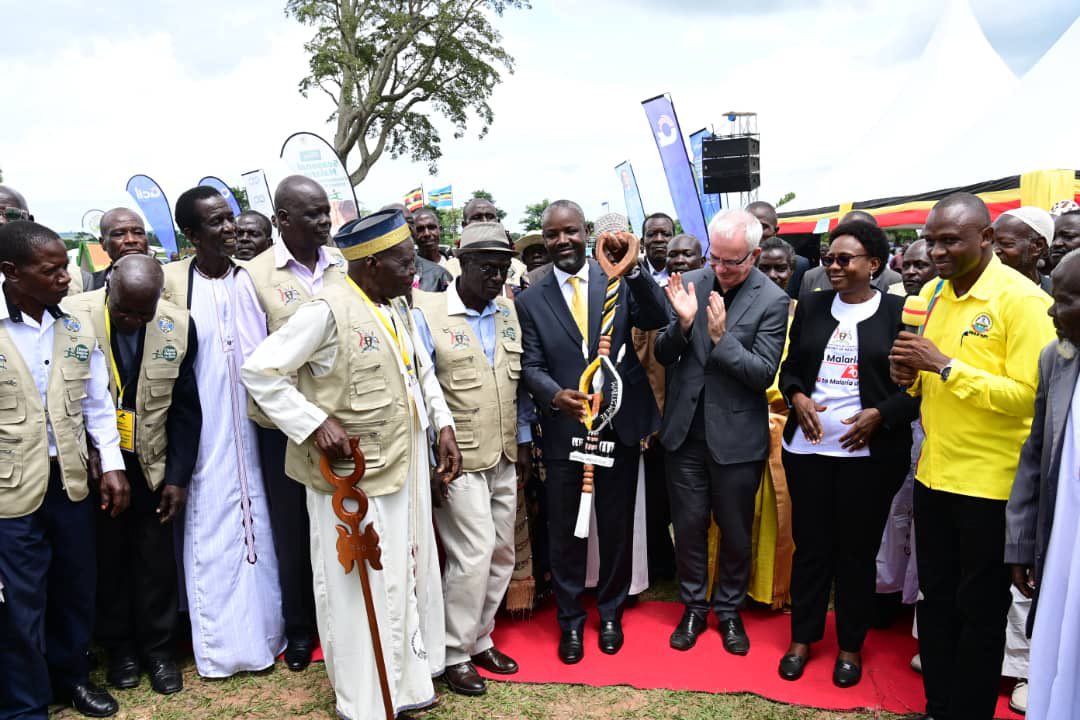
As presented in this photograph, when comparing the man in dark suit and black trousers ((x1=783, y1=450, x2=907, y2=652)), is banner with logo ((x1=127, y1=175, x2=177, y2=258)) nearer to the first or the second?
the man in dark suit

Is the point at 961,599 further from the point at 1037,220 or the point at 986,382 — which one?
the point at 1037,220

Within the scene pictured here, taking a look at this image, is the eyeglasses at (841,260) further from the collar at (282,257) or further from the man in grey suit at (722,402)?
the collar at (282,257)

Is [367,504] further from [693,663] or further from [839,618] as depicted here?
[839,618]

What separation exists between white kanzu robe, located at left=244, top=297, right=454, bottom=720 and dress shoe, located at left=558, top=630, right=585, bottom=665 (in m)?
0.80

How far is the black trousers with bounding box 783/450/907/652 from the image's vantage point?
A: 11.3 feet

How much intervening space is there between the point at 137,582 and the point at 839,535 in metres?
3.29

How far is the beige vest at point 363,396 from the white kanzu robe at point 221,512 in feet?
2.61

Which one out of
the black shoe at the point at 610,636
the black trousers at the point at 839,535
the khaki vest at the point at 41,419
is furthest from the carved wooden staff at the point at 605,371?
the khaki vest at the point at 41,419

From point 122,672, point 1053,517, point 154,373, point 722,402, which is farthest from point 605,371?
point 122,672

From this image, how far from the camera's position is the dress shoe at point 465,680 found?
354 cm

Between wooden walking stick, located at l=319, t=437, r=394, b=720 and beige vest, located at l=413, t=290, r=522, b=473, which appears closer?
wooden walking stick, located at l=319, t=437, r=394, b=720

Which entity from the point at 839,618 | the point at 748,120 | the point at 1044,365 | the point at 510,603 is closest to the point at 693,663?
the point at 839,618

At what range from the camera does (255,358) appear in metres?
2.86

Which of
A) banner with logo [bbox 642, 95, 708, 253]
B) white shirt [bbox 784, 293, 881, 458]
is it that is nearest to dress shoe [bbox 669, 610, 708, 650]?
white shirt [bbox 784, 293, 881, 458]
